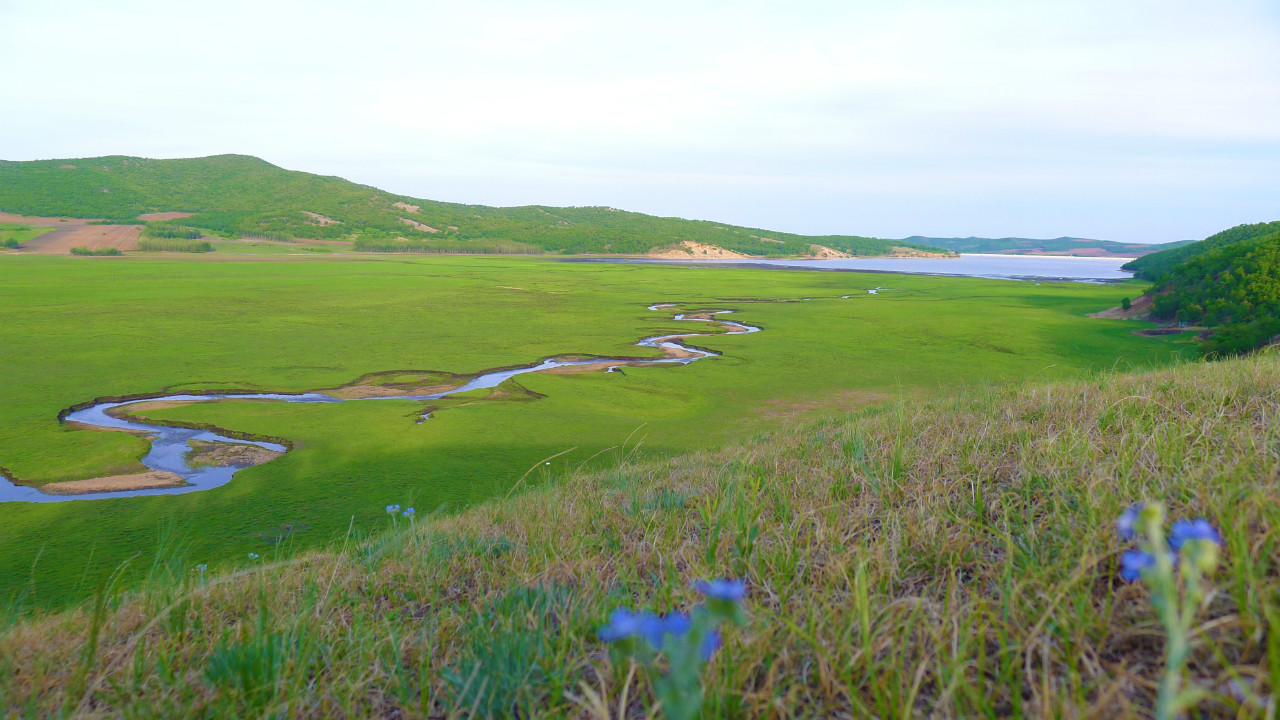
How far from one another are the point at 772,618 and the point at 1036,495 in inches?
63.3

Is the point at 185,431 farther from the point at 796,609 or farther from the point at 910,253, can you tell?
the point at 910,253

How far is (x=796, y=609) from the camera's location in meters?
2.14

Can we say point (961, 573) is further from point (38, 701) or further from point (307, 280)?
point (307, 280)

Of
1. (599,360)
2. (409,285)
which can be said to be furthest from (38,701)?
(409,285)

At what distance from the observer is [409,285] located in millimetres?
40656

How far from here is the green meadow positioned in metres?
7.87

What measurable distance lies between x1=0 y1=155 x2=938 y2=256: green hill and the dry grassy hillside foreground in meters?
117

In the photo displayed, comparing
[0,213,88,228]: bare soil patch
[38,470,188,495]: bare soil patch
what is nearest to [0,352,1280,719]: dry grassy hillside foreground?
[38,470,188,495]: bare soil patch

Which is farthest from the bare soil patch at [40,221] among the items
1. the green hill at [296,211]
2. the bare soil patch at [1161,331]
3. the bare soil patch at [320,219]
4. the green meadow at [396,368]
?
the bare soil patch at [1161,331]

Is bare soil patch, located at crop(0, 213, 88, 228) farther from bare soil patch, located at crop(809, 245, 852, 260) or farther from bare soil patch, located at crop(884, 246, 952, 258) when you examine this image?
bare soil patch, located at crop(884, 246, 952, 258)

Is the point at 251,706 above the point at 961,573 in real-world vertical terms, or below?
below

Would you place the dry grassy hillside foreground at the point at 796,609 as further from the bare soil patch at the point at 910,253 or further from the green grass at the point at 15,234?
the bare soil patch at the point at 910,253

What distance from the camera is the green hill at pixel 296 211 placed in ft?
404

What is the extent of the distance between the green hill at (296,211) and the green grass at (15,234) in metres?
22.1
